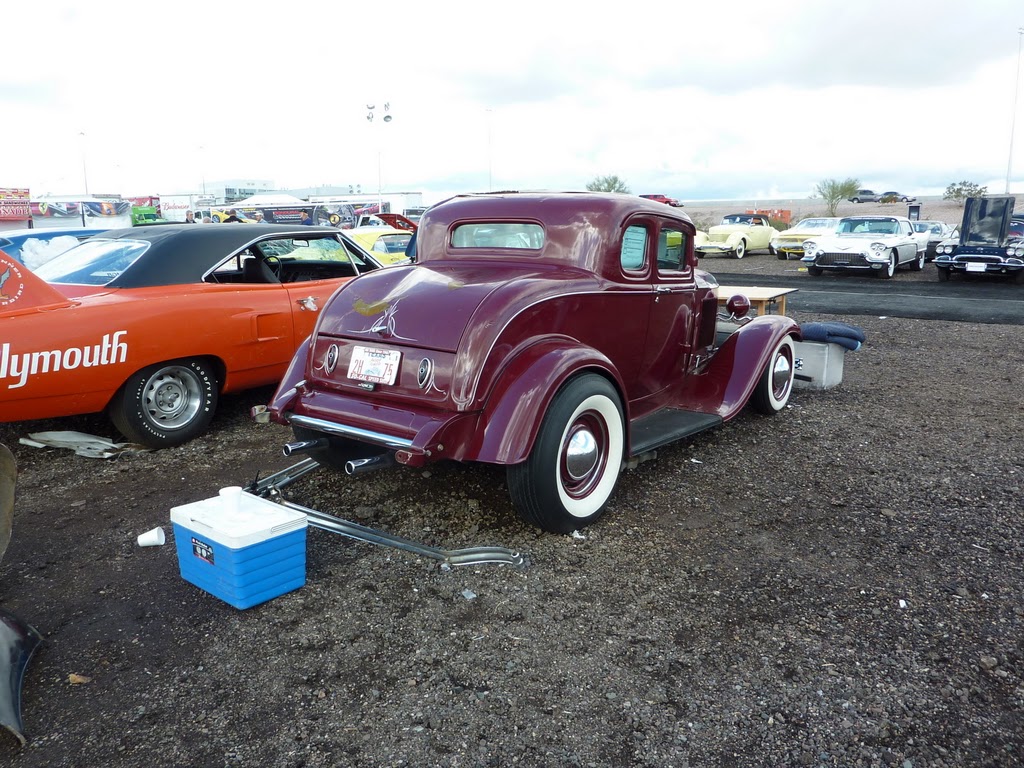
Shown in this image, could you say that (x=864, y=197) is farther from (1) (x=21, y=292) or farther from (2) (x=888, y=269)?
(1) (x=21, y=292)

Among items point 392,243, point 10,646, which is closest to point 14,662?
point 10,646

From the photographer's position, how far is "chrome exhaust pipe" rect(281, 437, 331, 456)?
3.86 meters

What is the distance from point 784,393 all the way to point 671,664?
3.80 m

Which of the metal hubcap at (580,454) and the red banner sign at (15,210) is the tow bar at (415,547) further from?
the red banner sign at (15,210)

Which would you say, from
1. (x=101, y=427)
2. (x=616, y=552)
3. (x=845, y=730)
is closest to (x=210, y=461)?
(x=101, y=427)

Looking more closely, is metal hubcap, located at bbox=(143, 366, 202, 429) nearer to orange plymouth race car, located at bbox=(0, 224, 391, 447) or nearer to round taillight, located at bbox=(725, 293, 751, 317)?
orange plymouth race car, located at bbox=(0, 224, 391, 447)

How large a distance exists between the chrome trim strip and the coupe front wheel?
1.79 feet

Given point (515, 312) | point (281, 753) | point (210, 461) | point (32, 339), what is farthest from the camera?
point (210, 461)

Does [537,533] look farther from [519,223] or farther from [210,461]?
[210,461]

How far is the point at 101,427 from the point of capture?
18.2ft

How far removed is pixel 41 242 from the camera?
926cm

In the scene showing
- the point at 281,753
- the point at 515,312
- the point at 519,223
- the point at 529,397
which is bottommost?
the point at 281,753

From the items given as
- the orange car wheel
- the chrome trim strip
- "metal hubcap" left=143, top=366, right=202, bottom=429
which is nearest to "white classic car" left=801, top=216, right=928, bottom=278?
the orange car wheel

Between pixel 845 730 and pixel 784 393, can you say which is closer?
pixel 845 730
